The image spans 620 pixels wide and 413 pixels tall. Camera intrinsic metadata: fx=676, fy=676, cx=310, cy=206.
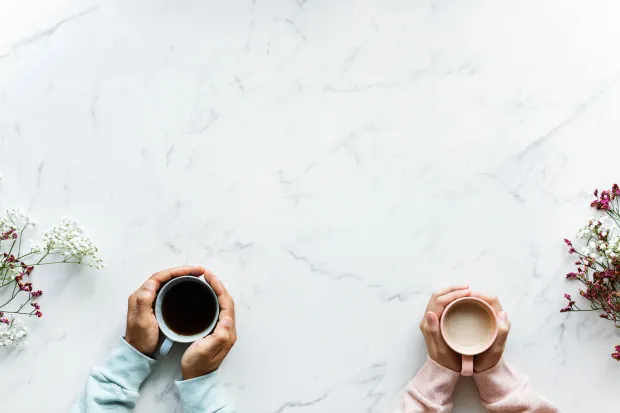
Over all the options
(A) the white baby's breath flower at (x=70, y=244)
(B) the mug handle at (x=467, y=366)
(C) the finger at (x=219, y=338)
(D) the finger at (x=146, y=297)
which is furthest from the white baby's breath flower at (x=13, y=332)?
(B) the mug handle at (x=467, y=366)

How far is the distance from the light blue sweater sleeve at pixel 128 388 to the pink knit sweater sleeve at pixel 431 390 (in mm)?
376

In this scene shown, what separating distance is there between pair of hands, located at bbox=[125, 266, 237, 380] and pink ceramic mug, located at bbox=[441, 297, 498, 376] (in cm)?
45

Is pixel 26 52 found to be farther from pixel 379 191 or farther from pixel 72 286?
pixel 379 191

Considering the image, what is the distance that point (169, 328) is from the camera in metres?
1.40

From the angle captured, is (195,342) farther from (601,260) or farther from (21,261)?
(601,260)

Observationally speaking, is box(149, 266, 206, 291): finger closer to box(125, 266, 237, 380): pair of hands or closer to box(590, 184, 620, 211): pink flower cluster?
box(125, 266, 237, 380): pair of hands

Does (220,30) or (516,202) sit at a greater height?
(220,30)

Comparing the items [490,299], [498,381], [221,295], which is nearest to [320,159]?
[221,295]

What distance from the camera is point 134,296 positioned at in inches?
55.6

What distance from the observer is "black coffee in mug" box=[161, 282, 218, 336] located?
1400 millimetres

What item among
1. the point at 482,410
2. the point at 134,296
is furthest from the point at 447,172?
the point at 134,296

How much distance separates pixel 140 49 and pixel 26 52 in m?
0.25

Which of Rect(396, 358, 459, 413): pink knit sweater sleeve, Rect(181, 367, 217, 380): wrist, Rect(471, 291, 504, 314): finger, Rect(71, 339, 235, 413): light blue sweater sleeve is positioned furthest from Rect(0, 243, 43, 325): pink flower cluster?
Rect(471, 291, 504, 314): finger

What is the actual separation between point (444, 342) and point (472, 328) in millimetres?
70
